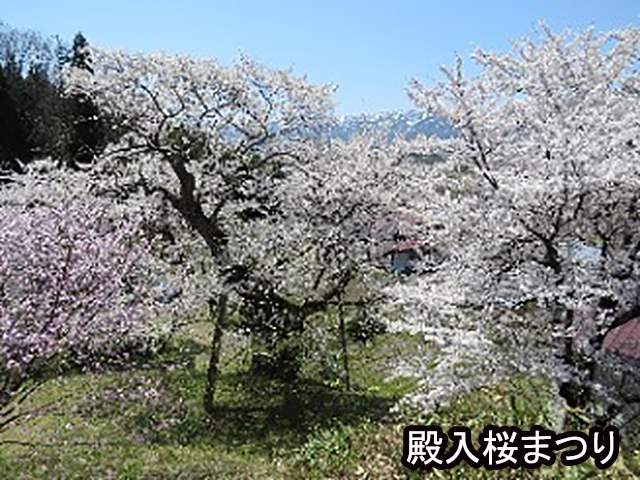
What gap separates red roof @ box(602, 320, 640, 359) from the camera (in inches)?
581

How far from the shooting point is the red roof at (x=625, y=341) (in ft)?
48.4

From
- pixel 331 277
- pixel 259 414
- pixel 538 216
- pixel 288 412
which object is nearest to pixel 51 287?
pixel 538 216

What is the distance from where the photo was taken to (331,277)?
14492 millimetres

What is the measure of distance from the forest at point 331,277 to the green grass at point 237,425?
0.06 metres

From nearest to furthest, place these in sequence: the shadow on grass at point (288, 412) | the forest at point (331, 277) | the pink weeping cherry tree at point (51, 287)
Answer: the pink weeping cherry tree at point (51, 287) → the forest at point (331, 277) → the shadow on grass at point (288, 412)

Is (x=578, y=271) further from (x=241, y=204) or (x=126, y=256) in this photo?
(x=241, y=204)

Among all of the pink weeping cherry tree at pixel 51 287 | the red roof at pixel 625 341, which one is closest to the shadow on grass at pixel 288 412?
the pink weeping cherry tree at pixel 51 287

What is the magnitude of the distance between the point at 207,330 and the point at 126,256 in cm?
1379

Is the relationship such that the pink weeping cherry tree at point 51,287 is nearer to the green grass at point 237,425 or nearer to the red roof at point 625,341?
the green grass at point 237,425

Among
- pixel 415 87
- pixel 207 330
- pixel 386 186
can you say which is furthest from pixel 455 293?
pixel 207 330

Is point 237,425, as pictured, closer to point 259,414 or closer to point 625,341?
point 259,414

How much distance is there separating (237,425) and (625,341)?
33.8 feet

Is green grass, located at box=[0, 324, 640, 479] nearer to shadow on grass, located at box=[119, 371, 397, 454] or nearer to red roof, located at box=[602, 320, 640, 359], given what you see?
shadow on grass, located at box=[119, 371, 397, 454]

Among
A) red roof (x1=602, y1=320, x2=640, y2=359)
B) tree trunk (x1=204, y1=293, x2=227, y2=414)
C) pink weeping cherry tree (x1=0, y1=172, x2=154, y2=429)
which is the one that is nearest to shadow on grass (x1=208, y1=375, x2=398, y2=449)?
tree trunk (x1=204, y1=293, x2=227, y2=414)
